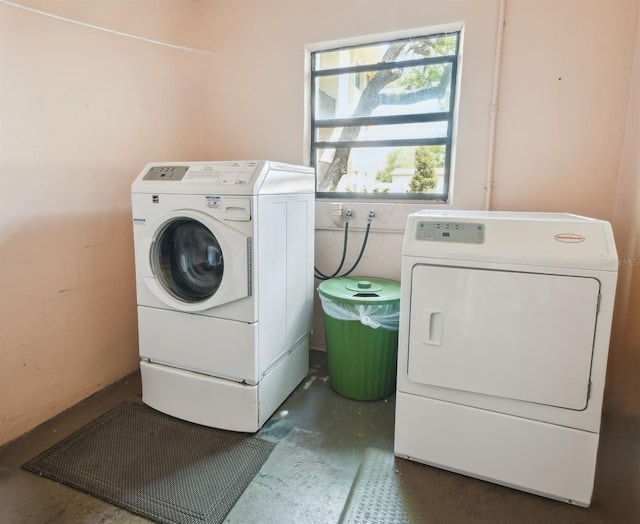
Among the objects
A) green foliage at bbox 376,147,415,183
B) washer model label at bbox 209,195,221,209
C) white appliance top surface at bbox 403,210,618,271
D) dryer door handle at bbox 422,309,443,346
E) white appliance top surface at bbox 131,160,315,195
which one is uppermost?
green foliage at bbox 376,147,415,183

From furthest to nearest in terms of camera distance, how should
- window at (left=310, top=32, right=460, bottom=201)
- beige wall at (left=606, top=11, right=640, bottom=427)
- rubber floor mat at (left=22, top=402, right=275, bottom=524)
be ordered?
window at (left=310, top=32, right=460, bottom=201) < beige wall at (left=606, top=11, right=640, bottom=427) < rubber floor mat at (left=22, top=402, right=275, bottom=524)

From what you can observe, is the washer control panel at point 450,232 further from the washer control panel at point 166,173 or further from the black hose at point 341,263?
the washer control panel at point 166,173

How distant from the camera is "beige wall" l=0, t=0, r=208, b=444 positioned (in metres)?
1.64

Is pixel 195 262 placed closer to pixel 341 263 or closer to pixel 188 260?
pixel 188 260

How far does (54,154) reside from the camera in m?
1.77

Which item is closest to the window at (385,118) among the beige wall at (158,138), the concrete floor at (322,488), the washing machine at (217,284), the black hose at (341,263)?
the beige wall at (158,138)

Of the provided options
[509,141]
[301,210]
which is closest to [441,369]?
[301,210]

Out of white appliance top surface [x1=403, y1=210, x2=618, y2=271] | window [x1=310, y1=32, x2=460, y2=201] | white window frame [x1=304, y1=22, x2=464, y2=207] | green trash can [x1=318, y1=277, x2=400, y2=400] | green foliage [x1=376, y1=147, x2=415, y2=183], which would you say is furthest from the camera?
green foliage [x1=376, y1=147, x2=415, y2=183]

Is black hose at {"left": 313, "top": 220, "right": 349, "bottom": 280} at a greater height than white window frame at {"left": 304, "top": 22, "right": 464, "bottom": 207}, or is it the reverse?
white window frame at {"left": 304, "top": 22, "right": 464, "bottom": 207}

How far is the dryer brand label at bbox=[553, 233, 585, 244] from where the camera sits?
4.25ft

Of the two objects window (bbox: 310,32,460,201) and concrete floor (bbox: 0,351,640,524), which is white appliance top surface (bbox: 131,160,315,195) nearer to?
window (bbox: 310,32,460,201)

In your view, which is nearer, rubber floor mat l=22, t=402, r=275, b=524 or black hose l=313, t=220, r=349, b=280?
rubber floor mat l=22, t=402, r=275, b=524

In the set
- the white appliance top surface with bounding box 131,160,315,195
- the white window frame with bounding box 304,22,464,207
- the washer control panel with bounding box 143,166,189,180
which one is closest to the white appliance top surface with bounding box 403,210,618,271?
the white appliance top surface with bounding box 131,160,315,195

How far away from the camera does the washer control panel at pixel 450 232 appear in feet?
4.60
